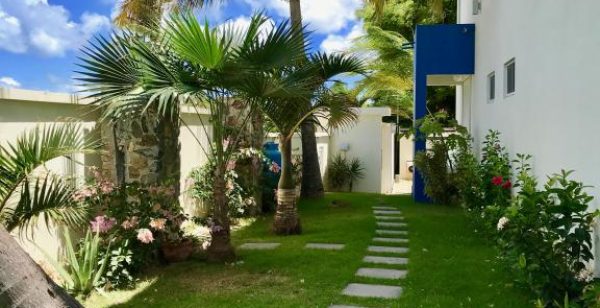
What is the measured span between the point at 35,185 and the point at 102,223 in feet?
3.94

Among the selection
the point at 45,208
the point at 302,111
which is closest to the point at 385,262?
the point at 302,111

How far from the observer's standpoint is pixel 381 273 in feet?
19.2

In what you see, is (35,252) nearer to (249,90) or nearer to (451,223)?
(249,90)

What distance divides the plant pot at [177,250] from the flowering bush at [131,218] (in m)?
0.08

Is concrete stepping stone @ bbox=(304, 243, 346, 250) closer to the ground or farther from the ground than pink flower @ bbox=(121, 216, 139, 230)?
closer to the ground

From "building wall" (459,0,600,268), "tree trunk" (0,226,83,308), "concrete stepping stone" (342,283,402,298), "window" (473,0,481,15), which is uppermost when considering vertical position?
"window" (473,0,481,15)

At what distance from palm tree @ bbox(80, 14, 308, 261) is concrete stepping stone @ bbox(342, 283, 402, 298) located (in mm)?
2169

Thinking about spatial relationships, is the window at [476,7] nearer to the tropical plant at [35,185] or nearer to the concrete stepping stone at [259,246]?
the concrete stepping stone at [259,246]

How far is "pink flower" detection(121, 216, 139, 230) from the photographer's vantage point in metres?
5.60

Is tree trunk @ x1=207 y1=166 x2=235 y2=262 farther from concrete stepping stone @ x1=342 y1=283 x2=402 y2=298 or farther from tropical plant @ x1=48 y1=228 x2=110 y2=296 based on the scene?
concrete stepping stone @ x1=342 y1=283 x2=402 y2=298

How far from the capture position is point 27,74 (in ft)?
20.7

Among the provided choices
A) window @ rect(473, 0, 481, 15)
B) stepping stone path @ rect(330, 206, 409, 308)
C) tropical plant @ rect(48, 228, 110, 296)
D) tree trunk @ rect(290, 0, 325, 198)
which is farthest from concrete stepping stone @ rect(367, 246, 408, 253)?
window @ rect(473, 0, 481, 15)

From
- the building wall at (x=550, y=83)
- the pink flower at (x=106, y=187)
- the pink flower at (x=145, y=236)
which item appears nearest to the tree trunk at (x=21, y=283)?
the pink flower at (x=145, y=236)

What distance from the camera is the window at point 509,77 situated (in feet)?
26.4
